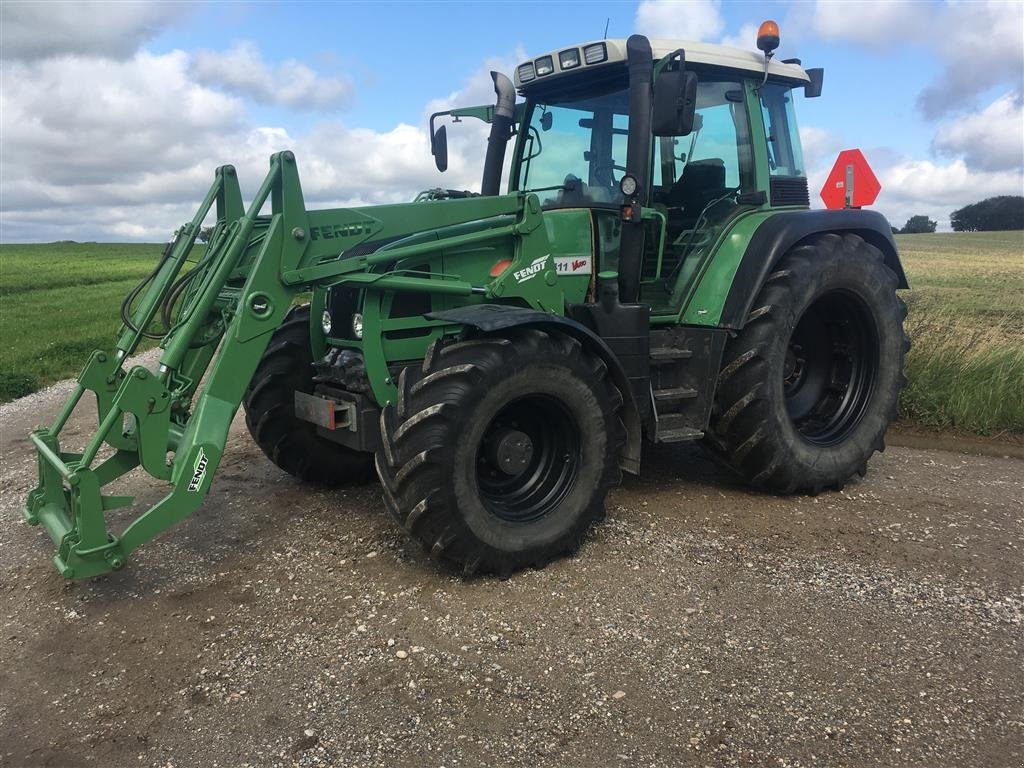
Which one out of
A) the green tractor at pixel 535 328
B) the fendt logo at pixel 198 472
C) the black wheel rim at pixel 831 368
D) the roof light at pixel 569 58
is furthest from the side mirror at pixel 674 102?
the fendt logo at pixel 198 472

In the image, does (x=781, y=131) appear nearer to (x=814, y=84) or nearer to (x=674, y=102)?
(x=814, y=84)

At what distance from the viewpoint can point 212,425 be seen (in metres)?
3.80

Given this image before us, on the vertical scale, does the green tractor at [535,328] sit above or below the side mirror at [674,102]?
below

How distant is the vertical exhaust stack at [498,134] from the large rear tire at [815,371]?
2.03 meters

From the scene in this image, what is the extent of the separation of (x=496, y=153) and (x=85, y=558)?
146 inches

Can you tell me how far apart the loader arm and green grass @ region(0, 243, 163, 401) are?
6.35 meters

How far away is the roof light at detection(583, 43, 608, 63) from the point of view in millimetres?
4785

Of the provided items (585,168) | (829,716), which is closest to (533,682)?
(829,716)

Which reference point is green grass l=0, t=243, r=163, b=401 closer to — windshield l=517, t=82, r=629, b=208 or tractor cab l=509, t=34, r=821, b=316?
windshield l=517, t=82, r=629, b=208

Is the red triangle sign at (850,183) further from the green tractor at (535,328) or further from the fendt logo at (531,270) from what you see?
the fendt logo at (531,270)

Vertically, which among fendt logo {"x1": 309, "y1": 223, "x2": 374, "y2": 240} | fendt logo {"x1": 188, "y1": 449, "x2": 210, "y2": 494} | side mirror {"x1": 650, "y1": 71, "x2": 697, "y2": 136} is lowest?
fendt logo {"x1": 188, "y1": 449, "x2": 210, "y2": 494}

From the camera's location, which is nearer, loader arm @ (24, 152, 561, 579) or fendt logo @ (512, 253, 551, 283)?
loader arm @ (24, 152, 561, 579)

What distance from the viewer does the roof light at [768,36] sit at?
5344 millimetres

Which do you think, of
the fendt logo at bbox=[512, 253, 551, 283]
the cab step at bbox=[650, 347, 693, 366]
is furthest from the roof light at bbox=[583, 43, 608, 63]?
the cab step at bbox=[650, 347, 693, 366]
